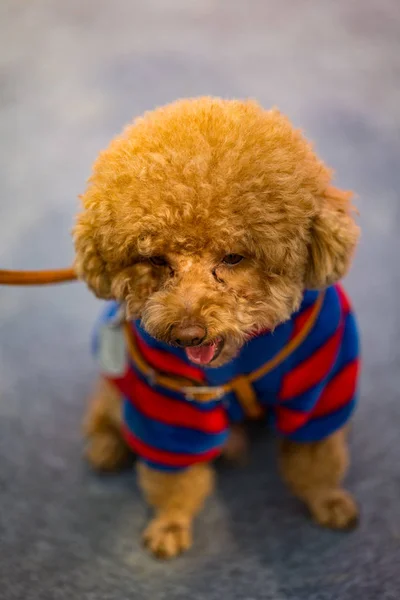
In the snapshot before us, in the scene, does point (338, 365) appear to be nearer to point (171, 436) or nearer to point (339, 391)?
point (339, 391)

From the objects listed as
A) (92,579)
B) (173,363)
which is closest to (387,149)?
(173,363)

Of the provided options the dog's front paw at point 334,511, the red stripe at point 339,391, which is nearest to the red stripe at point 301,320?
the red stripe at point 339,391

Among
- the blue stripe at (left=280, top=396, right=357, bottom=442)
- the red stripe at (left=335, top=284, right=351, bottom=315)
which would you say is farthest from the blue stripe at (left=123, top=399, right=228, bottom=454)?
the red stripe at (left=335, top=284, right=351, bottom=315)

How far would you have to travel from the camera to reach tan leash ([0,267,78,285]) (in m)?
0.88

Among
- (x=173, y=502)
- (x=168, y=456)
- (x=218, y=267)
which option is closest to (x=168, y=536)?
(x=173, y=502)

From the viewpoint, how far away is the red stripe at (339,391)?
0.86m

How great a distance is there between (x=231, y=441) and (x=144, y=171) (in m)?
0.58

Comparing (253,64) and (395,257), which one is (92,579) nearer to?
(395,257)

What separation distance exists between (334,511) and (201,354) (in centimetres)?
42

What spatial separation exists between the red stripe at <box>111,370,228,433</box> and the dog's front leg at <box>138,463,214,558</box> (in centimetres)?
11

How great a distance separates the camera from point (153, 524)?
39.3 inches

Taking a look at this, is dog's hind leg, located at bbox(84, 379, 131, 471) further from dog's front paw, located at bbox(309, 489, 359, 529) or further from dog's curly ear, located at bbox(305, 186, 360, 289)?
dog's curly ear, located at bbox(305, 186, 360, 289)

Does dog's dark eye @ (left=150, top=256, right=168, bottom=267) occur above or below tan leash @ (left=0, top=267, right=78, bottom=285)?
above

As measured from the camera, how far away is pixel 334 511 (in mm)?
982
